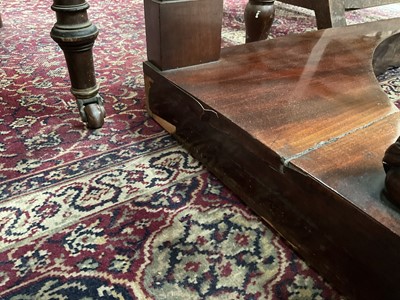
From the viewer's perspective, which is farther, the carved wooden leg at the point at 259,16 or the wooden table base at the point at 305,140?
the carved wooden leg at the point at 259,16

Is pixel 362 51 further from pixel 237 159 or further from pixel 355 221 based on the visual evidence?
pixel 355 221

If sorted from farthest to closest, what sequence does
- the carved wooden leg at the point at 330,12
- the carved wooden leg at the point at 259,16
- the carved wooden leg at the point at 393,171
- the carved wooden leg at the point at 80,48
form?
the carved wooden leg at the point at 330,12 → the carved wooden leg at the point at 259,16 → the carved wooden leg at the point at 80,48 → the carved wooden leg at the point at 393,171

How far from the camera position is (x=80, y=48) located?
923 mm

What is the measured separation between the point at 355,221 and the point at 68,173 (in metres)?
0.56

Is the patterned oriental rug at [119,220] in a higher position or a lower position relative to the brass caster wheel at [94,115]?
lower

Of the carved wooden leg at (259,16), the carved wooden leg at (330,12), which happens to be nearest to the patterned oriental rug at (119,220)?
the carved wooden leg at (259,16)

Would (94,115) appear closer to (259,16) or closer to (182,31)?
(182,31)

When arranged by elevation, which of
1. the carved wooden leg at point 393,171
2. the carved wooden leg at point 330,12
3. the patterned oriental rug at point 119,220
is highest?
the carved wooden leg at point 393,171

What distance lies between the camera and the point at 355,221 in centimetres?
54

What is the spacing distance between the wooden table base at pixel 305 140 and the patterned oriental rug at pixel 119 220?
45 mm

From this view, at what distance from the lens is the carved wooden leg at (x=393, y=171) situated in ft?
1.66

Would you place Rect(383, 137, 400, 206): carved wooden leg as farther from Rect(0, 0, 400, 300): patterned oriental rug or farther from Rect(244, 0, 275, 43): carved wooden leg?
Rect(244, 0, 275, 43): carved wooden leg

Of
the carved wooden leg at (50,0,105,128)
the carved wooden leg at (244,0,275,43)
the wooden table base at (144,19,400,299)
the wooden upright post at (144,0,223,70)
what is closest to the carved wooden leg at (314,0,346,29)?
the carved wooden leg at (244,0,275,43)

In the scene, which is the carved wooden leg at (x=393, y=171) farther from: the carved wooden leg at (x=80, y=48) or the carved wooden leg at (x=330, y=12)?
the carved wooden leg at (x=330, y=12)
